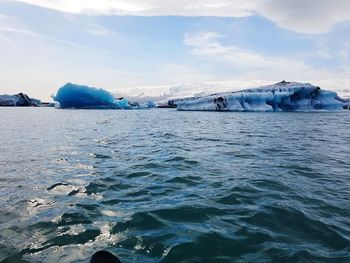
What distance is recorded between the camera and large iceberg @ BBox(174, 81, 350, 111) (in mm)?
→ 47344

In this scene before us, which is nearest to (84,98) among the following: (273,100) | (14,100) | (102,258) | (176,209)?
(273,100)

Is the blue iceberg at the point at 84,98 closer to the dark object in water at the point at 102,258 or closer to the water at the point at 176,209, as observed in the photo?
the water at the point at 176,209

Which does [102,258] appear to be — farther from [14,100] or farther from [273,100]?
[14,100]

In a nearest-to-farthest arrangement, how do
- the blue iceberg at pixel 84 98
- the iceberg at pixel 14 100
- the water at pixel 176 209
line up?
1. the water at pixel 176 209
2. the blue iceberg at pixel 84 98
3. the iceberg at pixel 14 100

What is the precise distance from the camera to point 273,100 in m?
48.8

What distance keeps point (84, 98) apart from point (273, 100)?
3183 cm

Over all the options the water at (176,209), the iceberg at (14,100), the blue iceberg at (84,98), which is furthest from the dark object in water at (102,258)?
the iceberg at (14,100)

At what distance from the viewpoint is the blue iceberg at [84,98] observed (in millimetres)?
53344

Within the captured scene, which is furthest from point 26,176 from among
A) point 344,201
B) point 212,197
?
point 344,201

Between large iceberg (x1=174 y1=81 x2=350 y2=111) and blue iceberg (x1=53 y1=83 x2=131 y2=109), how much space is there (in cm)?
1502

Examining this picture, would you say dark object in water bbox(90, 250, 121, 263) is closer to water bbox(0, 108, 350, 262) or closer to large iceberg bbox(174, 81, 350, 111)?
water bbox(0, 108, 350, 262)

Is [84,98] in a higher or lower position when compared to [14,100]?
lower

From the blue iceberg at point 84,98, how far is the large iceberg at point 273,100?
15024 mm

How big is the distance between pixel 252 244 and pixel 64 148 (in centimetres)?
903
